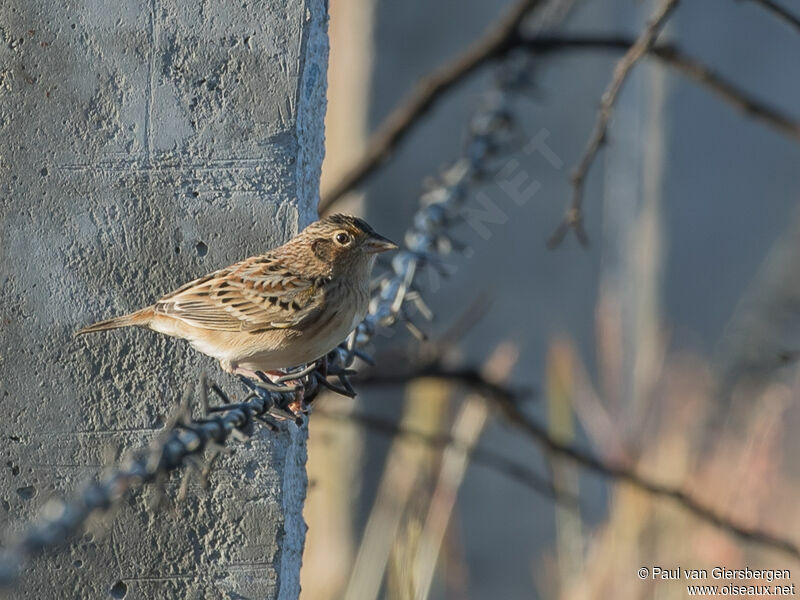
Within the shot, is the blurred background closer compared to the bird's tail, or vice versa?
the bird's tail

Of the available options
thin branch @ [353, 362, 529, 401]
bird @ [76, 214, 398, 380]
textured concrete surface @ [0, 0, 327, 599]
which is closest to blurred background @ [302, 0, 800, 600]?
thin branch @ [353, 362, 529, 401]

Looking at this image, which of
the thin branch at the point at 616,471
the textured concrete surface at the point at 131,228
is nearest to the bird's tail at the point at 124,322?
the textured concrete surface at the point at 131,228

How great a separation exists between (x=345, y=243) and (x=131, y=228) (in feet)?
2.90

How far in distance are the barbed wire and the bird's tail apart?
0.23 meters

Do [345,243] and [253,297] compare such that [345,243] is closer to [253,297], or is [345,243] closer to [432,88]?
[253,297]

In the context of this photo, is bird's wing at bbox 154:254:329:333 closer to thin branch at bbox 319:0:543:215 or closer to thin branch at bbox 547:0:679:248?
thin branch at bbox 547:0:679:248

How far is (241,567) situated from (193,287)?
683 millimetres

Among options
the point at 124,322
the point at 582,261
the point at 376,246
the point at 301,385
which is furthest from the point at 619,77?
the point at 582,261

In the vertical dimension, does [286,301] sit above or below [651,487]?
above

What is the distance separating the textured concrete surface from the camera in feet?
8.61

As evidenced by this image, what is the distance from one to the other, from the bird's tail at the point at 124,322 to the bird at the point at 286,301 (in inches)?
1.8

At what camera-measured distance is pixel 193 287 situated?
278 centimetres

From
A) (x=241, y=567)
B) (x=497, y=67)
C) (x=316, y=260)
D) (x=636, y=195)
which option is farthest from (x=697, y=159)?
(x=241, y=567)

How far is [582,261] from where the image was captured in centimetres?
874
